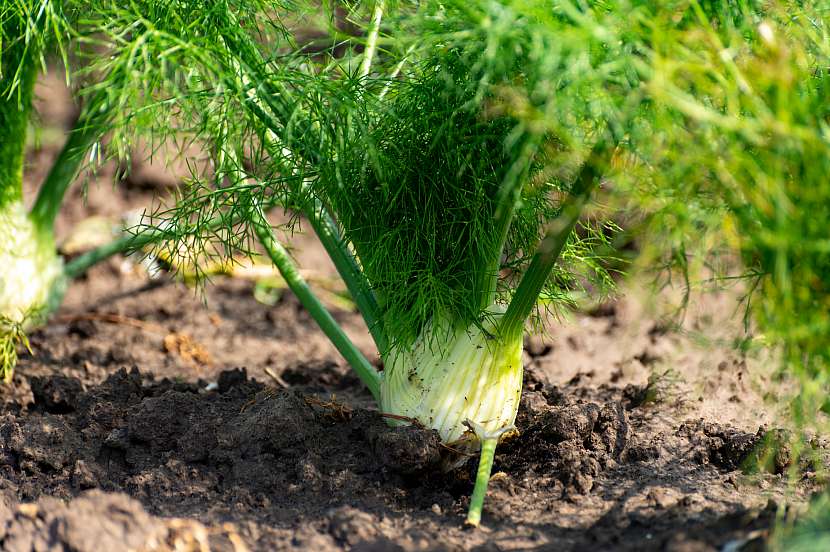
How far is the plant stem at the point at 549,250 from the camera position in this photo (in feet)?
5.08

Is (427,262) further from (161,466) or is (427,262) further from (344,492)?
(161,466)

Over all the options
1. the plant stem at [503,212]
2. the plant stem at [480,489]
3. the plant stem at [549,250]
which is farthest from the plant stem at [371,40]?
the plant stem at [480,489]

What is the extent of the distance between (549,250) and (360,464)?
62 centimetres

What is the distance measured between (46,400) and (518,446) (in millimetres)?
1196

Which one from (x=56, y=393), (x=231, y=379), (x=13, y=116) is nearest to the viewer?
(x=56, y=393)

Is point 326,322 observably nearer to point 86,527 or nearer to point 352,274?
point 352,274

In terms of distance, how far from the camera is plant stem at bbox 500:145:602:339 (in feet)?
5.08

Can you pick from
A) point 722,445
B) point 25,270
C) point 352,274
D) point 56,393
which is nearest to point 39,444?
point 56,393

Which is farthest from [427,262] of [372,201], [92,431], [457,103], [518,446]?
[92,431]

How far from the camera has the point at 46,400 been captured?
2248 millimetres

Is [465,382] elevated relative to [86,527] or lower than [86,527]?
elevated

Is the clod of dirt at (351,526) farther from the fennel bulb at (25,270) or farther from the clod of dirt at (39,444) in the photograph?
the fennel bulb at (25,270)

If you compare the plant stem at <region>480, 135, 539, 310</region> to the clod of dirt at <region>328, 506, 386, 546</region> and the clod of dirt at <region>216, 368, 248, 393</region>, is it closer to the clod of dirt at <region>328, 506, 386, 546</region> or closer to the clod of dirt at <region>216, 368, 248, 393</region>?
the clod of dirt at <region>328, 506, 386, 546</region>

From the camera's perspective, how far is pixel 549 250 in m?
1.67
